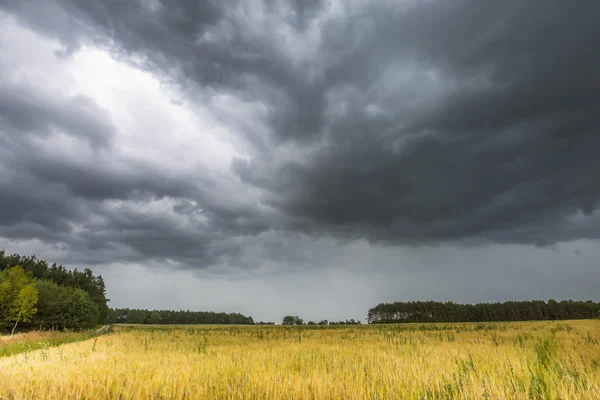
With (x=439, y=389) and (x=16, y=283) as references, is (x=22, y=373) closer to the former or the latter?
(x=439, y=389)

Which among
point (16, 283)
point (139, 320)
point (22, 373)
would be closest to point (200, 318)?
point (139, 320)

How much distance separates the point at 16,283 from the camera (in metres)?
57.1

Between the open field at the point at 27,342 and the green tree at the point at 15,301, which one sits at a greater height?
the green tree at the point at 15,301

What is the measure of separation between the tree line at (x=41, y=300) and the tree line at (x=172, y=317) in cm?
6449

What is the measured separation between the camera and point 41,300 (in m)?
66.3

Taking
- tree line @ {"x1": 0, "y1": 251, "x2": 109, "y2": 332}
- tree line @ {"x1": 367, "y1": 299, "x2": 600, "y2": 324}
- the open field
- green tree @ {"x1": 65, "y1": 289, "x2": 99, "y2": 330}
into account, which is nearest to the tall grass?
the open field

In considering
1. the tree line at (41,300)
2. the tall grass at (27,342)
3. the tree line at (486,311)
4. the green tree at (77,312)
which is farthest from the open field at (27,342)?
the tree line at (486,311)

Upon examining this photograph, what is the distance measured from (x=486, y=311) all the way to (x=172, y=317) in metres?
164

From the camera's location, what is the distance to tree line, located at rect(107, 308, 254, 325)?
167 metres

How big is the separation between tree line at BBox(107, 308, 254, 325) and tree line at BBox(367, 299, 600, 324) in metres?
80.3

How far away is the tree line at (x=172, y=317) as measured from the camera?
16725cm

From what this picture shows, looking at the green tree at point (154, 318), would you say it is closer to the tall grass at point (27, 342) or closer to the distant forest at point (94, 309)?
the distant forest at point (94, 309)

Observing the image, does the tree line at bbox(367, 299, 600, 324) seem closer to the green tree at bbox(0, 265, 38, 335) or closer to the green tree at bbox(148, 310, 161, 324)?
the green tree at bbox(148, 310, 161, 324)

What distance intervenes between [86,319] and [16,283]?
16.1 m
